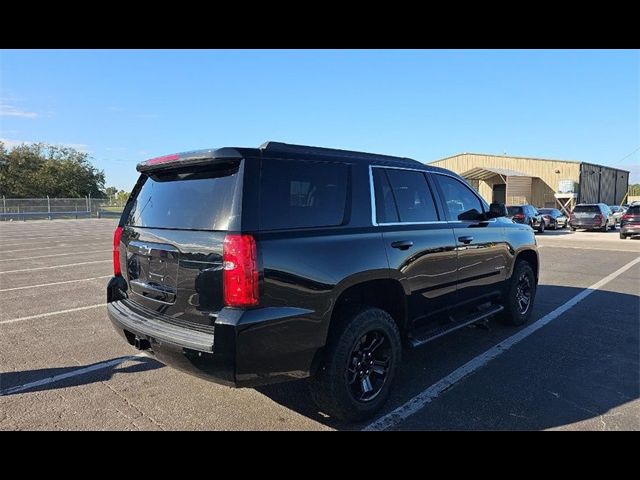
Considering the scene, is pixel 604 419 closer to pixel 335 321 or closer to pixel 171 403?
pixel 335 321

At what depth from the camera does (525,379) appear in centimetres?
386

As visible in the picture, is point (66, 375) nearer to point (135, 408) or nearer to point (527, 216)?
point (135, 408)

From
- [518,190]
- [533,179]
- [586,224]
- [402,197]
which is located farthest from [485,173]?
[402,197]

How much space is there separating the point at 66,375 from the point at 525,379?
4.25 m

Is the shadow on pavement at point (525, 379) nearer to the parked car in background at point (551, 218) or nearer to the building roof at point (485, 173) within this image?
the parked car in background at point (551, 218)

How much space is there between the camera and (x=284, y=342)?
8.85 ft

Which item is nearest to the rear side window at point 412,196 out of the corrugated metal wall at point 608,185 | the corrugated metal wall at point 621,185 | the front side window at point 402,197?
the front side window at point 402,197

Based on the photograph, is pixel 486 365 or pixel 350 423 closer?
pixel 350 423

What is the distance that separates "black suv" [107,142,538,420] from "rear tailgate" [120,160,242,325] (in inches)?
0.4

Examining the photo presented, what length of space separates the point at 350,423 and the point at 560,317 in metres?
4.26

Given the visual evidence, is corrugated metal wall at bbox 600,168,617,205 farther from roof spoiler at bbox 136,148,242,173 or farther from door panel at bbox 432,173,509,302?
roof spoiler at bbox 136,148,242,173

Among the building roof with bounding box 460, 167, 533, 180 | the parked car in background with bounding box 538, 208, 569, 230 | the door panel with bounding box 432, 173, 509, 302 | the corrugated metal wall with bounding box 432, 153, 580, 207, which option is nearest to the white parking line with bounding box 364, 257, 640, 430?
the door panel with bounding box 432, 173, 509, 302

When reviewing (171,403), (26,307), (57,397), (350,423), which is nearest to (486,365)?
(350,423)

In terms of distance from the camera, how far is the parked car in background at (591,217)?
2505 centimetres
